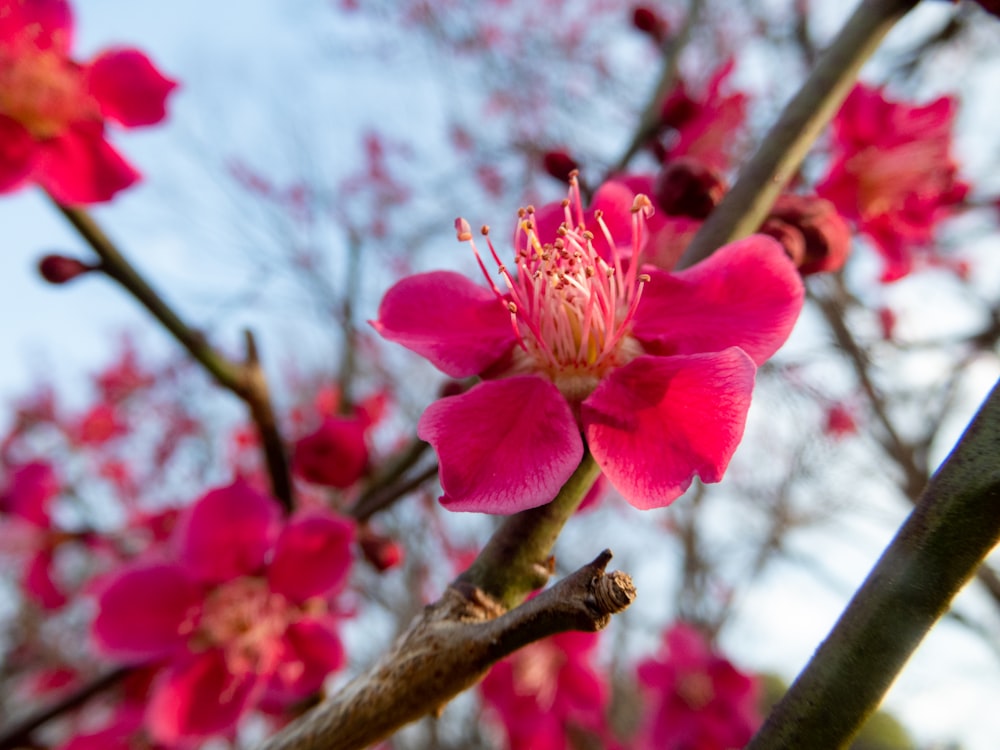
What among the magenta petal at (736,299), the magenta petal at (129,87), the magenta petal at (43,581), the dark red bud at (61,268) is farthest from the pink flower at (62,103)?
the magenta petal at (43,581)

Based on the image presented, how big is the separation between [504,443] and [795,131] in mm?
372

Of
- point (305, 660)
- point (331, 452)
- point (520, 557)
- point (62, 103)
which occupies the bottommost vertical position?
point (305, 660)

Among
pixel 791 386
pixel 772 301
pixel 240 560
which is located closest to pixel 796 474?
pixel 791 386

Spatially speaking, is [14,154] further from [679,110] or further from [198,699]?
[679,110]

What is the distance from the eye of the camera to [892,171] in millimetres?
972

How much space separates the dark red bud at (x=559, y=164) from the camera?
0.95 meters

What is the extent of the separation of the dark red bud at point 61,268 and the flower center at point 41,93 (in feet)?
0.71

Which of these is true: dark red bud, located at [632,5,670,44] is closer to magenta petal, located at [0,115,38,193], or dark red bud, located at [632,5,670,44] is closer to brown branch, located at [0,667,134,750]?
magenta petal, located at [0,115,38,193]

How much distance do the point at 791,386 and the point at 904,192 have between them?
1.43m

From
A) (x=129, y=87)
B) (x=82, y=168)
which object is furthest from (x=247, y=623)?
(x=129, y=87)

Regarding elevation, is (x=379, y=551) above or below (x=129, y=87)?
below

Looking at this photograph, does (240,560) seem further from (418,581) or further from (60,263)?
(418,581)

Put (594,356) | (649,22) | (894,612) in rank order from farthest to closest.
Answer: (649,22) < (594,356) < (894,612)

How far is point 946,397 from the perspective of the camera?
2.18 m
